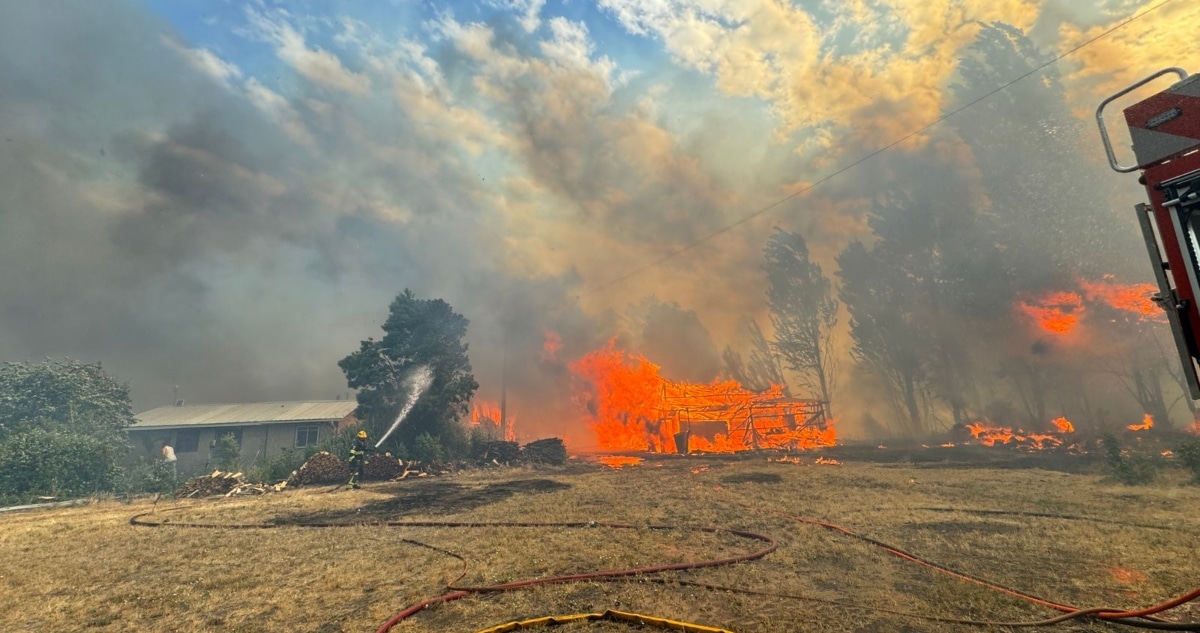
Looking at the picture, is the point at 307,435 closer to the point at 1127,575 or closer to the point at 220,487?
the point at 220,487

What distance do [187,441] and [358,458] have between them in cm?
2558

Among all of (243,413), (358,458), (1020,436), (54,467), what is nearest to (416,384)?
(358,458)

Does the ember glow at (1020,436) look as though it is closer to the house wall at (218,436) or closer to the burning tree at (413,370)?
the burning tree at (413,370)

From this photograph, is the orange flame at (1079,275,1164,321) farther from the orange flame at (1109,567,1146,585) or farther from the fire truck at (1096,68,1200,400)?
the fire truck at (1096,68,1200,400)

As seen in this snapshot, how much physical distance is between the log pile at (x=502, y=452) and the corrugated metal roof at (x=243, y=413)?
15049 millimetres

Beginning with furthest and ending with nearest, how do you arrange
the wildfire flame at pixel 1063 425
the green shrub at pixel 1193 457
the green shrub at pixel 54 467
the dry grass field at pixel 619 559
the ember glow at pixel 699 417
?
the ember glow at pixel 699 417
the wildfire flame at pixel 1063 425
the green shrub at pixel 54 467
the green shrub at pixel 1193 457
the dry grass field at pixel 619 559

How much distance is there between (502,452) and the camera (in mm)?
29094

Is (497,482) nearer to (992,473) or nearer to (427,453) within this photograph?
(427,453)

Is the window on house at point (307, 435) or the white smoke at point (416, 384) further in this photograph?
Result: the window on house at point (307, 435)

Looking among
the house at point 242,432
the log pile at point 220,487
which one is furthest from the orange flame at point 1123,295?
the house at point 242,432

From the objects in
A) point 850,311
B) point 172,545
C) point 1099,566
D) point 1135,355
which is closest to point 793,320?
point 850,311

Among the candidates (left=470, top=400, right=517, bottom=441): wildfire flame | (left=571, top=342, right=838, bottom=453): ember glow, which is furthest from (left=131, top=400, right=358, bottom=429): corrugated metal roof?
(left=571, top=342, right=838, bottom=453): ember glow

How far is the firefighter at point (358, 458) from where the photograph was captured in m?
20.2

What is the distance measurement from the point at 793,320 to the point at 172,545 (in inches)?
1866
